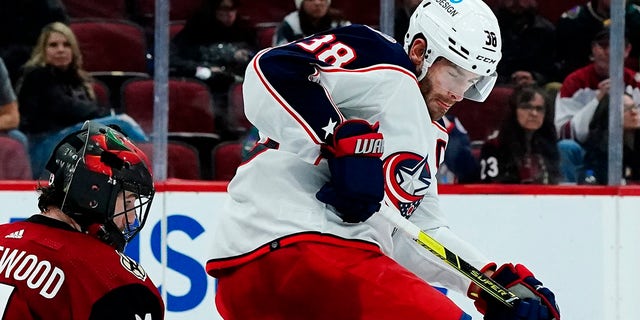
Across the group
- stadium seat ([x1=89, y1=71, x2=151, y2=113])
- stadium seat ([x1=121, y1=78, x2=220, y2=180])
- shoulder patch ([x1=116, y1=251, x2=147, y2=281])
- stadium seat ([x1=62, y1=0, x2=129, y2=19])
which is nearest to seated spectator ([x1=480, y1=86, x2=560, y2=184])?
stadium seat ([x1=121, y1=78, x2=220, y2=180])

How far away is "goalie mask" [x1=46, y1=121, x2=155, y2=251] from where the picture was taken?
2.03 m

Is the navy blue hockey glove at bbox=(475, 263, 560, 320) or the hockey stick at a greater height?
the hockey stick

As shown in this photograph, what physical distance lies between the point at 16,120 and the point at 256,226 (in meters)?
1.96

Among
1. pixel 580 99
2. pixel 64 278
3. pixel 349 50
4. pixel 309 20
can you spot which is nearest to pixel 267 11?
pixel 309 20

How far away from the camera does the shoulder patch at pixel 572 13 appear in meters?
4.29

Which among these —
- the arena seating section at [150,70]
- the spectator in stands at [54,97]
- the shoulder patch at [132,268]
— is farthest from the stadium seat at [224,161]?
the shoulder patch at [132,268]

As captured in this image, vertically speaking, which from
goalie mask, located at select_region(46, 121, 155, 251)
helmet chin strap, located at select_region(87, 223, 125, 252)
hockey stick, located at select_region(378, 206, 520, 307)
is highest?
goalie mask, located at select_region(46, 121, 155, 251)

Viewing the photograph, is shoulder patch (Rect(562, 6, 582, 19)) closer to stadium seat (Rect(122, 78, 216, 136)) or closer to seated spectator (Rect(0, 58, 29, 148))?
stadium seat (Rect(122, 78, 216, 136))

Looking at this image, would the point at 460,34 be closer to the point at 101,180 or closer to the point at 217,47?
the point at 101,180

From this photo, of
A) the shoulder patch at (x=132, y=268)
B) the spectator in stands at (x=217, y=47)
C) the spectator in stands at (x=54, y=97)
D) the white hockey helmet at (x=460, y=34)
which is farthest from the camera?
the spectator in stands at (x=217, y=47)

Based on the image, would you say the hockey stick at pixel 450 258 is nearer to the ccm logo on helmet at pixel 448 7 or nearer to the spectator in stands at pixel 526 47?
the ccm logo on helmet at pixel 448 7

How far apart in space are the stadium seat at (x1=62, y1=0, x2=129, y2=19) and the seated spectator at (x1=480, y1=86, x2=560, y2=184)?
1345 millimetres

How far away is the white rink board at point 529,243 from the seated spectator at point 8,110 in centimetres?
30

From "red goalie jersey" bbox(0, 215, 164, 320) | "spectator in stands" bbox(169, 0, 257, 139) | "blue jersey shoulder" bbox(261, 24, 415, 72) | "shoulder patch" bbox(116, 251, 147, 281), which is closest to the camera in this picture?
"red goalie jersey" bbox(0, 215, 164, 320)
